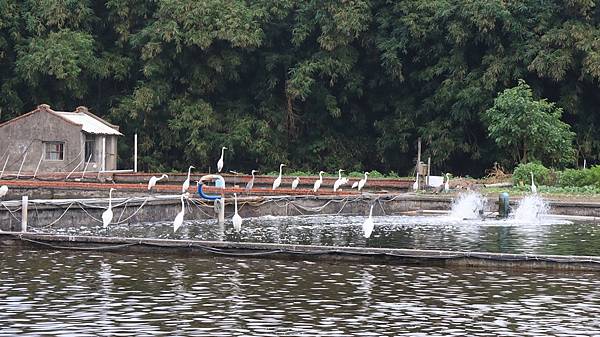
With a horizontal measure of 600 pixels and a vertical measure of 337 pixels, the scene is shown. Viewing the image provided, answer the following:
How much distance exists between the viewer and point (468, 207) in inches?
1406

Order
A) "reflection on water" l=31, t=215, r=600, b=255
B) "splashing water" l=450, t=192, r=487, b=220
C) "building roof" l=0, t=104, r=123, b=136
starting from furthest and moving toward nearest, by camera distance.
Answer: "building roof" l=0, t=104, r=123, b=136
"splashing water" l=450, t=192, r=487, b=220
"reflection on water" l=31, t=215, r=600, b=255

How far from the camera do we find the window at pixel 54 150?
48312 mm

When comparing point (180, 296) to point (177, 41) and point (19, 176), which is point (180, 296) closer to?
point (19, 176)

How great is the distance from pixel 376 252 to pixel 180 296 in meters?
5.51

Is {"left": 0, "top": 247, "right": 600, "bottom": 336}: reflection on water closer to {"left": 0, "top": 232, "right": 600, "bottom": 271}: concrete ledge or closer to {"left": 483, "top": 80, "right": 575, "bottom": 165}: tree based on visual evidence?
{"left": 0, "top": 232, "right": 600, "bottom": 271}: concrete ledge

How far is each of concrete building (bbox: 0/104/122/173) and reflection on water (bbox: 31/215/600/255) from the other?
15.5 meters

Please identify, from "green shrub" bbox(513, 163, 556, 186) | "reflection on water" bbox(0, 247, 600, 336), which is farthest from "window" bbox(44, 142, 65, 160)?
"reflection on water" bbox(0, 247, 600, 336)

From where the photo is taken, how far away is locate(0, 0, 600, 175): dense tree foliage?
49750 millimetres

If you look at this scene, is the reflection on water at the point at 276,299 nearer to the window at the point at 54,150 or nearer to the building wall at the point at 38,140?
the building wall at the point at 38,140

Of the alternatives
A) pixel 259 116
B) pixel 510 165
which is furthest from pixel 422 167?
pixel 259 116

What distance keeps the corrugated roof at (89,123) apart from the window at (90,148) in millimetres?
480

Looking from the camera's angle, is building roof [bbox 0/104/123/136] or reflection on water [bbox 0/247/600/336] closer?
reflection on water [bbox 0/247/600/336]

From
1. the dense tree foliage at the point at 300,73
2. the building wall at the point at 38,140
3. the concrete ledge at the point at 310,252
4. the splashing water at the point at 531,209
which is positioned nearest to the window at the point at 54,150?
the building wall at the point at 38,140

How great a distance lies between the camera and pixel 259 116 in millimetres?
55656
